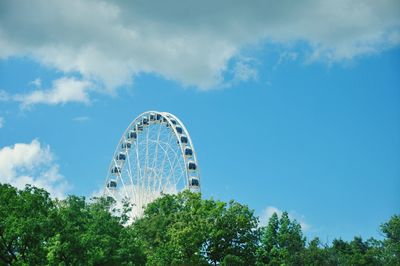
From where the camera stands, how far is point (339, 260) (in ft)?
175

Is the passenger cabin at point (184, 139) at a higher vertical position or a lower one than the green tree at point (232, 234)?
higher

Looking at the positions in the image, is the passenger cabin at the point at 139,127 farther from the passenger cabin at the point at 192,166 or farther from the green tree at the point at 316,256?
the green tree at the point at 316,256

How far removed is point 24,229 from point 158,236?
18.9 metres

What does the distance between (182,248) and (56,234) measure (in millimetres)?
15637

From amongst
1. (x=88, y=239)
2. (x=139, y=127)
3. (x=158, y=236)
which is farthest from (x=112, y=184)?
(x=88, y=239)

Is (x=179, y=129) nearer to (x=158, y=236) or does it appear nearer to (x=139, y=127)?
(x=139, y=127)

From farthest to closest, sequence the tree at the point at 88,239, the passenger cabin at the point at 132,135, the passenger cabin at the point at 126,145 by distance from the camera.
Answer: the passenger cabin at the point at 126,145 → the passenger cabin at the point at 132,135 → the tree at the point at 88,239

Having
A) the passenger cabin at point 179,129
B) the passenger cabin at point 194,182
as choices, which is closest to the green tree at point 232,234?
the passenger cabin at point 194,182

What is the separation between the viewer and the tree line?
104 ft

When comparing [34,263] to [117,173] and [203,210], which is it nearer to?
[203,210]

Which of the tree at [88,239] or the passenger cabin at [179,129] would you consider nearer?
the tree at [88,239]

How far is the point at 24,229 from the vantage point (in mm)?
30781

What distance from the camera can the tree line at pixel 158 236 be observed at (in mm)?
31656

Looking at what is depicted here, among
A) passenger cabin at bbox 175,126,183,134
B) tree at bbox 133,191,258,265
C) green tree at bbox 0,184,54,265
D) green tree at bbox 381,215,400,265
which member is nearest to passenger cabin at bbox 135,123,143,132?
passenger cabin at bbox 175,126,183,134
